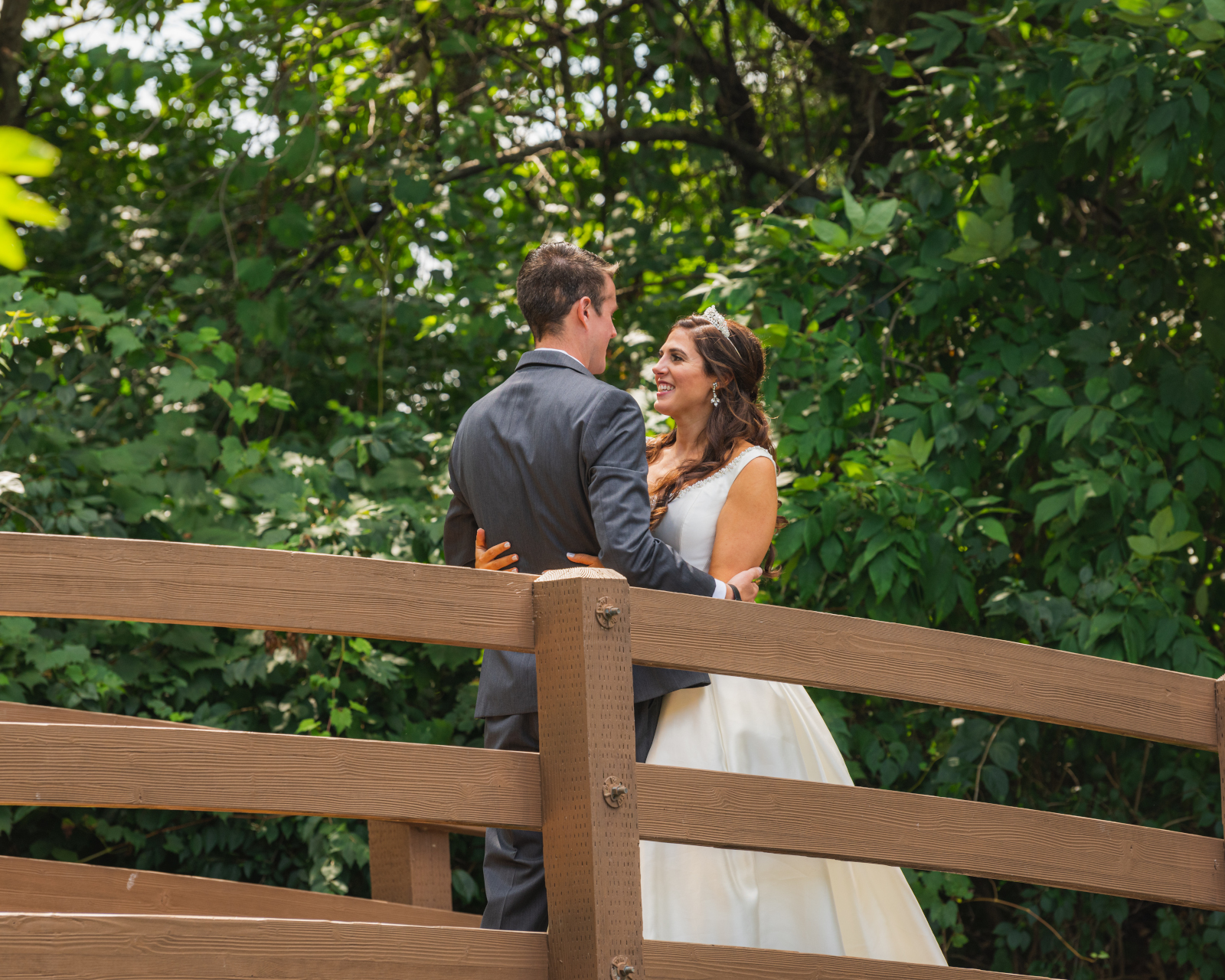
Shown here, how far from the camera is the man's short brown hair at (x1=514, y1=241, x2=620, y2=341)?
2.65 metres

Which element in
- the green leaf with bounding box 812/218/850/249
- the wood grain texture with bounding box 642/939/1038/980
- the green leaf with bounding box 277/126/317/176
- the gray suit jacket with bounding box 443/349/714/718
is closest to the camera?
the wood grain texture with bounding box 642/939/1038/980

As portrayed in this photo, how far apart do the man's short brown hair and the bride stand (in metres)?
0.50

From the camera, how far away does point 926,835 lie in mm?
2316

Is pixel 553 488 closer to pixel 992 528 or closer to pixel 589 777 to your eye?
pixel 589 777

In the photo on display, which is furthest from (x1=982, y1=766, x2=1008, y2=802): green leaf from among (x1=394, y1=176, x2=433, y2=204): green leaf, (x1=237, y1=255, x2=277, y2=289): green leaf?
(x1=237, y1=255, x2=277, y2=289): green leaf

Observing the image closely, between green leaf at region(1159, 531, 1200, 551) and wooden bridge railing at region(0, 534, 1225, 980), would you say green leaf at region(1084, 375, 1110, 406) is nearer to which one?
green leaf at region(1159, 531, 1200, 551)

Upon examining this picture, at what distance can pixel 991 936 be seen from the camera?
5520 mm

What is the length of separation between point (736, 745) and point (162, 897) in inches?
59.5

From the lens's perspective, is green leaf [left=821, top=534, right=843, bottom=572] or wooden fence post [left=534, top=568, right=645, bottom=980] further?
green leaf [left=821, top=534, right=843, bottom=572]

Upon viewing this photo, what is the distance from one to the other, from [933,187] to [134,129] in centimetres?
485

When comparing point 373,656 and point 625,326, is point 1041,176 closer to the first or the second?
point 625,326

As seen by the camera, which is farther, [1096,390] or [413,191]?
[413,191]

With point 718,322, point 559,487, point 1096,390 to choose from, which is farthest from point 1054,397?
point 559,487

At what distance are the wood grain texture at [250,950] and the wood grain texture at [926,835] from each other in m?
0.33
